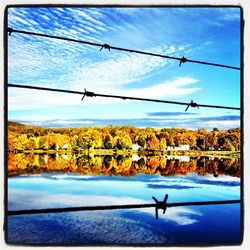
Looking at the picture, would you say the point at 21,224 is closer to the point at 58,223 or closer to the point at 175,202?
the point at 58,223

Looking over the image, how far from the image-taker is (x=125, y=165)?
2234mm

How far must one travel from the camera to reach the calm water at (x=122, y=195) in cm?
206

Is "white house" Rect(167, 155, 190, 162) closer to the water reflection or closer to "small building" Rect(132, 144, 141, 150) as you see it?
the water reflection

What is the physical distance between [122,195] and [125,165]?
0.14 meters

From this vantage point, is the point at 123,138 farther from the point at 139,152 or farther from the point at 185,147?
the point at 185,147

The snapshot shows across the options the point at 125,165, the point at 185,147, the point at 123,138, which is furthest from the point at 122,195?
the point at 185,147

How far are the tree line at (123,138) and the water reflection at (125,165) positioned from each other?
5cm

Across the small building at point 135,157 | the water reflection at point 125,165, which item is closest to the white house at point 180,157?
the water reflection at point 125,165

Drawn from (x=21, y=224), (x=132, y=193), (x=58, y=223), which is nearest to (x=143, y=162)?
(x=132, y=193)

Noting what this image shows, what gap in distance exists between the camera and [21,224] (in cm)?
204

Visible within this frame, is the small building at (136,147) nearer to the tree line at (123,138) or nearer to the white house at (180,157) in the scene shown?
the tree line at (123,138)

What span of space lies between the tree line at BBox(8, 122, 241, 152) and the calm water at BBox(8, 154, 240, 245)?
0.06 metres

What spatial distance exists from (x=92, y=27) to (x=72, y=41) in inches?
5.1

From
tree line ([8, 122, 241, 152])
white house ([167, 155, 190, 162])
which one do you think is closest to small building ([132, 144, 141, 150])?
tree line ([8, 122, 241, 152])
